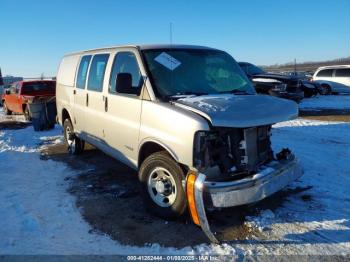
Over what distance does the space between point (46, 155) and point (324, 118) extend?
9106 millimetres

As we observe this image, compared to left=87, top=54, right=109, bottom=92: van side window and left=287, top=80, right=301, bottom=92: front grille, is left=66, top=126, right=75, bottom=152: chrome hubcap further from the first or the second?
left=287, top=80, right=301, bottom=92: front grille

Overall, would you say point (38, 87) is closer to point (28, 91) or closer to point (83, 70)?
point (28, 91)

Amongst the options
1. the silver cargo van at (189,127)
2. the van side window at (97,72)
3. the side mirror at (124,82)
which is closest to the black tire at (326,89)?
the silver cargo van at (189,127)

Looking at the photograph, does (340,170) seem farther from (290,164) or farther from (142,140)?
(142,140)

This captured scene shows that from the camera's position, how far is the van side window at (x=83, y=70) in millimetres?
7004

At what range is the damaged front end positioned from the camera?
3.90 m

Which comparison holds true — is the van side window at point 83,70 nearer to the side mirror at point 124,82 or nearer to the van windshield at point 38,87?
the side mirror at point 124,82

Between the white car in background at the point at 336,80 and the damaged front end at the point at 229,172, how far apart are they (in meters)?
19.8

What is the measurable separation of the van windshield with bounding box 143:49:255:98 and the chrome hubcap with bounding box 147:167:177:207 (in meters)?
1.01

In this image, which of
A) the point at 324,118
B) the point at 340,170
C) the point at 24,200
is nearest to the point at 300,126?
the point at 324,118

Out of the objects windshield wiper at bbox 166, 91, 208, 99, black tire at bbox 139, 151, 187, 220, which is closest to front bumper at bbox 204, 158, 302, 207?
black tire at bbox 139, 151, 187, 220

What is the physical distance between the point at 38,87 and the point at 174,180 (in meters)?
12.3

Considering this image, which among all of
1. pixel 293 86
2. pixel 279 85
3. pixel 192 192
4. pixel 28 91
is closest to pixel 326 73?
pixel 293 86

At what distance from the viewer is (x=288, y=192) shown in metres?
5.57
